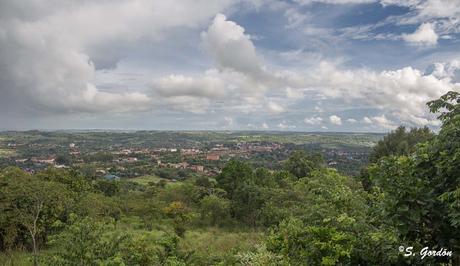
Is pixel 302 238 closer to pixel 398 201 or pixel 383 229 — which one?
pixel 383 229

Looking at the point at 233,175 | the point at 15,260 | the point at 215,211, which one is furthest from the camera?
the point at 233,175

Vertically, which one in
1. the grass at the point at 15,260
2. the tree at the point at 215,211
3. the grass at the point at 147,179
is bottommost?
the grass at the point at 147,179

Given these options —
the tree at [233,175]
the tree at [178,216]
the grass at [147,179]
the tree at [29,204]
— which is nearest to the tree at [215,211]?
the tree at [178,216]

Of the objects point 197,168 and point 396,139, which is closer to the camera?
point 396,139

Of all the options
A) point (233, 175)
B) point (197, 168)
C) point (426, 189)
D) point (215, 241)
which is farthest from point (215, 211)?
point (197, 168)

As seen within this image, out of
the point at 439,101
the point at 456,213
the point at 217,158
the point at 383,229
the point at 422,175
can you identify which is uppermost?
the point at 439,101

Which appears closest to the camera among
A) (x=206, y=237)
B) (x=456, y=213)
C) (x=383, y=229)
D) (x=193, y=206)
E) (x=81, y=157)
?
(x=456, y=213)

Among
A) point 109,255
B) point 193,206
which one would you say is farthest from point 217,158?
point 109,255

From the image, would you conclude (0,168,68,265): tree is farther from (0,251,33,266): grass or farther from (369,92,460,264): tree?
(369,92,460,264): tree

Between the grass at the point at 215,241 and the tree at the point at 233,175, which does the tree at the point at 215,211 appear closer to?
the grass at the point at 215,241

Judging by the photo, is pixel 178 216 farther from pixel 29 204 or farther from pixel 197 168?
pixel 197 168

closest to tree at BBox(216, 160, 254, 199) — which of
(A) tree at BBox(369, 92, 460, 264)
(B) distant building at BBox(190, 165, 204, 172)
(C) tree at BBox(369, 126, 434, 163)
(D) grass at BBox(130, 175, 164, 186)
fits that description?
(C) tree at BBox(369, 126, 434, 163)
